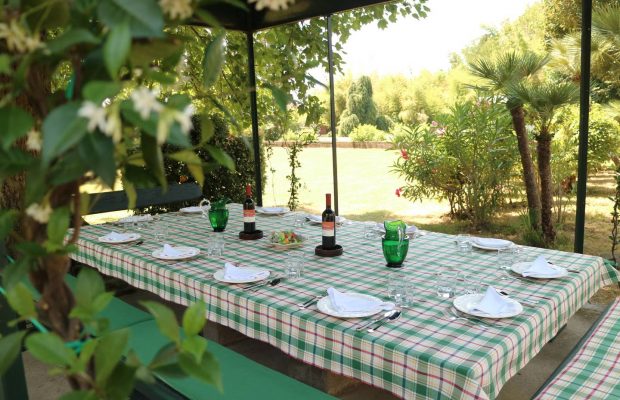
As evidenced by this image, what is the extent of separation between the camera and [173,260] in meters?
2.26

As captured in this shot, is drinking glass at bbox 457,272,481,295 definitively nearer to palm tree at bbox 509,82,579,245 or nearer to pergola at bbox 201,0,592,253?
pergola at bbox 201,0,592,253

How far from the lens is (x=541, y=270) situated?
74.4 inches

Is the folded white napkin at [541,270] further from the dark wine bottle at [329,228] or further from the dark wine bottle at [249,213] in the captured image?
the dark wine bottle at [249,213]

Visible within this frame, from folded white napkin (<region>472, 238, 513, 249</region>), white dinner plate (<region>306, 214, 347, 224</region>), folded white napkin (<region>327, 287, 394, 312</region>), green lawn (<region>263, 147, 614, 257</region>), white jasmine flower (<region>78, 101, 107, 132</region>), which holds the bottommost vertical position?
green lawn (<region>263, 147, 614, 257</region>)

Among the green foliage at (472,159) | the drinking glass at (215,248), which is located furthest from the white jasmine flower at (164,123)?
the green foliage at (472,159)

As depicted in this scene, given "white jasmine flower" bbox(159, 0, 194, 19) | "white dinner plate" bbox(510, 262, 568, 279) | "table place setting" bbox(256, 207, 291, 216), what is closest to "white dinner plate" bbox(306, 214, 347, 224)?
"table place setting" bbox(256, 207, 291, 216)

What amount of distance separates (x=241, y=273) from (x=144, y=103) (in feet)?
Result: 5.37

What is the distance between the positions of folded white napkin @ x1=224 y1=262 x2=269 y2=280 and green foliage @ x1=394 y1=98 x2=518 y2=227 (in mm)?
4465

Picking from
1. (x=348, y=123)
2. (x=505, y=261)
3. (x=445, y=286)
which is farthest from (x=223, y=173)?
(x=348, y=123)

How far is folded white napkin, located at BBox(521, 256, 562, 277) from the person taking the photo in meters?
1.86

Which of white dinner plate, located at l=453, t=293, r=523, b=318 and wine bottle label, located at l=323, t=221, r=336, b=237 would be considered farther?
wine bottle label, located at l=323, t=221, r=336, b=237

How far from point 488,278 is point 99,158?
1.75m

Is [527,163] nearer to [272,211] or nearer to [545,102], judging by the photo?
[545,102]

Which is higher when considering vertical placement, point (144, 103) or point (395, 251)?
point (144, 103)
